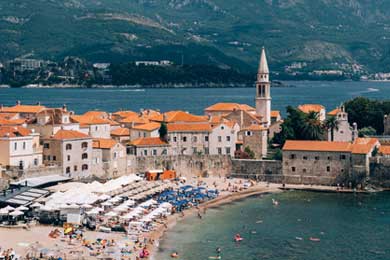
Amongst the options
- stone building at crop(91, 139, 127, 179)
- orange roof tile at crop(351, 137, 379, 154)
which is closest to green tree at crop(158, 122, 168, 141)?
stone building at crop(91, 139, 127, 179)

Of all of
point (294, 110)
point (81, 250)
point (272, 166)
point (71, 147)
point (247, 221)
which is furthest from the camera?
point (294, 110)

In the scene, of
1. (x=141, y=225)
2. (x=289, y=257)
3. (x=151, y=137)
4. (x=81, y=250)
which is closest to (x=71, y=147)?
(x=151, y=137)

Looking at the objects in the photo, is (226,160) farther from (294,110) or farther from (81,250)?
(81,250)

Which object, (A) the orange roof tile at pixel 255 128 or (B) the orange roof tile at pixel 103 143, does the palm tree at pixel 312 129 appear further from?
(B) the orange roof tile at pixel 103 143

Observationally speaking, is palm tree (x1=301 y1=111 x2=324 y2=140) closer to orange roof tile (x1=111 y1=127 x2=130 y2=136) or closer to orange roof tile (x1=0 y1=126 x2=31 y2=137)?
orange roof tile (x1=111 y1=127 x2=130 y2=136)

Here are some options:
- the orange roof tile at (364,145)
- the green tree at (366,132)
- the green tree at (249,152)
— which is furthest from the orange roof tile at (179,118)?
the green tree at (366,132)

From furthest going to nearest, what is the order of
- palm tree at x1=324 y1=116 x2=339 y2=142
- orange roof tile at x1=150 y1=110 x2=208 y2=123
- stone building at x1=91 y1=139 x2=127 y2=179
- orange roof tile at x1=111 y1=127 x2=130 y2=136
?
palm tree at x1=324 y1=116 x2=339 y2=142
orange roof tile at x1=111 y1=127 x2=130 y2=136
orange roof tile at x1=150 y1=110 x2=208 y2=123
stone building at x1=91 y1=139 x2=127 y2=179

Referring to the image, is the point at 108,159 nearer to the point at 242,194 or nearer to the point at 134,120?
the point at 242,194
